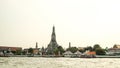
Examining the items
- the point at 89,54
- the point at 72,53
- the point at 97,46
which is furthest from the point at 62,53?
the point at 89,54

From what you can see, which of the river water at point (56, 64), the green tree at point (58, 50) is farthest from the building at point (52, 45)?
the river water at point (56, 64)

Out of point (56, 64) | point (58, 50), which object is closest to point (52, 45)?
point (58, 50)

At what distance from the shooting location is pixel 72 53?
17725 cm

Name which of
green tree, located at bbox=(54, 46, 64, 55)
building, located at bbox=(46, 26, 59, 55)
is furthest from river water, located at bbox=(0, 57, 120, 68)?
building, located at bbox=(46, 26, 59, 55)

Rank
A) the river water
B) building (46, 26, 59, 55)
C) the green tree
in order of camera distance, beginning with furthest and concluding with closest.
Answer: building (46, 26, 59, 55)
the green tree
the river water

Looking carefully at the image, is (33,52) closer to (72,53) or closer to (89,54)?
(72,53)

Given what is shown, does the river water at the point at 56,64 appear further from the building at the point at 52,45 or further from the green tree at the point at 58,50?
the building at the point at 52,45

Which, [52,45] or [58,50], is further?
[52,45]

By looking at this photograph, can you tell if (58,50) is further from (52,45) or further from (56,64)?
(56,64)

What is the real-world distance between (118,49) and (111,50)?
13.8 feet

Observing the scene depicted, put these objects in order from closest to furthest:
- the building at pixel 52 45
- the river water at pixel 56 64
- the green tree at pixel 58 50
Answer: the river water at pixel 56 64
the green tree at pixel 58 50
the building at pixel 52 45

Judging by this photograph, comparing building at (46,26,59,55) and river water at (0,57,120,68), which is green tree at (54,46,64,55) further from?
river water at (0,57,120,68)

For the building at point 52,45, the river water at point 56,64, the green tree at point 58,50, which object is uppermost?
the building at point 52,45

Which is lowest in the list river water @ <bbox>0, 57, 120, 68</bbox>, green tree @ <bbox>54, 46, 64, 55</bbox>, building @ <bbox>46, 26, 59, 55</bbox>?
river water @ <bbox>0, 57, 120, 68</bbox>
